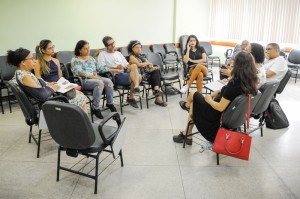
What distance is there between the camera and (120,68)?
463 cm

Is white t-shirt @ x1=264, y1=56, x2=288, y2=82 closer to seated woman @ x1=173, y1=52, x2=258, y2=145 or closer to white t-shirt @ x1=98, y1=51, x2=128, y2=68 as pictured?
seated woman @ x1=173, y1=52, x2=258, y2=145

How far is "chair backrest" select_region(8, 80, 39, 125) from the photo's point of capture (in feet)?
9.09

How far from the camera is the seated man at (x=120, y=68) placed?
14.8 ft

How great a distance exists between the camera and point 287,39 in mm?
7293

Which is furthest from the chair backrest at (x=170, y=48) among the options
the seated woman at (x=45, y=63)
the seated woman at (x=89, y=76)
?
the seated woman at (x=45, y=63)

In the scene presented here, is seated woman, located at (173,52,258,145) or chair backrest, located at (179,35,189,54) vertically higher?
chair backrest, located at (179,35,189,54)

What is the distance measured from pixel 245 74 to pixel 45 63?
2601 mm

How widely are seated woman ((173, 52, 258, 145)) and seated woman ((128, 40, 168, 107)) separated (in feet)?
6.41

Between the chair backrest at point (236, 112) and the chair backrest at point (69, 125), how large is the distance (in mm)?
1322

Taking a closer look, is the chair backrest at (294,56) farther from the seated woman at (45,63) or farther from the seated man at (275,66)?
the seated woman at (45,63)

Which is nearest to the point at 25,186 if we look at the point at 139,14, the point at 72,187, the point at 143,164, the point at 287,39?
the point at 72,187

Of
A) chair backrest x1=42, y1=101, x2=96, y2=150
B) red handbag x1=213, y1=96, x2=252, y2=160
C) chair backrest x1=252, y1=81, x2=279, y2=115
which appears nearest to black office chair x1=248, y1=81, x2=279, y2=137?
chair backrest x1=252, y1=81, x2=279, y2=115

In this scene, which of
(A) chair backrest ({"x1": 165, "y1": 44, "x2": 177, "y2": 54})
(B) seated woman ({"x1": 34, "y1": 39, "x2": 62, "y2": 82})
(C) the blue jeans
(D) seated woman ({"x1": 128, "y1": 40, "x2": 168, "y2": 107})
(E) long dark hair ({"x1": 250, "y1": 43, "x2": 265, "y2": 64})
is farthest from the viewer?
(A) chair backrest ({"x1": 165, "y1": 44, "x2": 177, "y2": 54})

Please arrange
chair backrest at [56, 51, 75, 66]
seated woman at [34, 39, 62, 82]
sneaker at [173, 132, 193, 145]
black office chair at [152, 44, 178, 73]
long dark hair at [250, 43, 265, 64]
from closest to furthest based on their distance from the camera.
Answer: sneaker at [173, 132, 193, 145], long dark hair at [250, 43, 265, 64], seated woman at [34, 39, 62, 82], chair backrest at [56, 51, 75, 66], black office chair at [152, 44, 178, 73]
